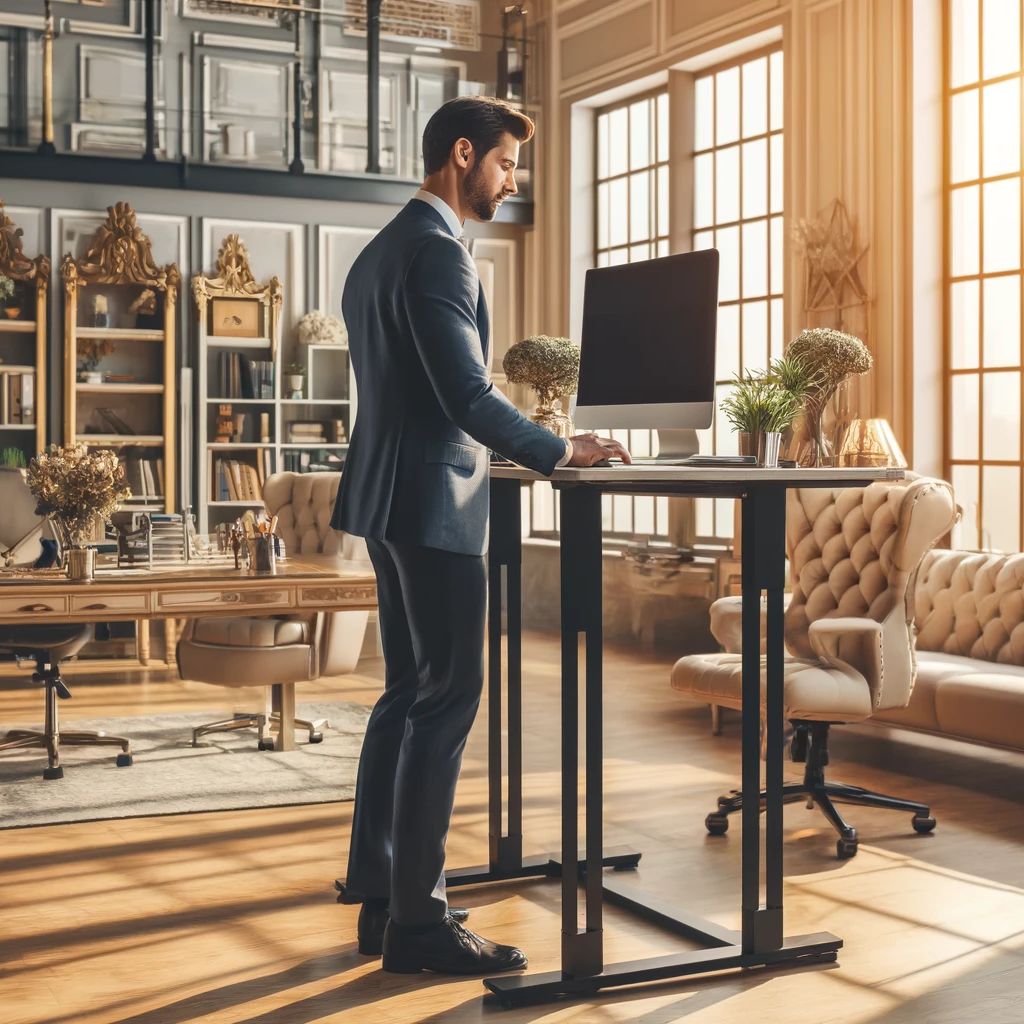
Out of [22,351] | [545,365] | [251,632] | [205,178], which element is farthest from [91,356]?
[545,365]

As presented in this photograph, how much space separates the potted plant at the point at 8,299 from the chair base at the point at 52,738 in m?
3.82

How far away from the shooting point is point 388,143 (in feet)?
31.6

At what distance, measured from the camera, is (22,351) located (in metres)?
9.03

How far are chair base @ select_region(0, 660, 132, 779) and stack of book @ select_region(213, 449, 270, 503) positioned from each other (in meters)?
3.78

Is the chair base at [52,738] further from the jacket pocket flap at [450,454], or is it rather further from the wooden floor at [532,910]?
the jacket pocket flap at [450,454]

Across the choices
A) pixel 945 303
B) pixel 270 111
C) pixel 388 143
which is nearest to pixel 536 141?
pixel 388 143

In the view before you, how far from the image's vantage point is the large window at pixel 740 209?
841 centimetres

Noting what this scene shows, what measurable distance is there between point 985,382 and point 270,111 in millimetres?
4948

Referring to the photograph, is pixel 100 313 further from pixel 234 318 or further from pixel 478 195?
pixel 478 195

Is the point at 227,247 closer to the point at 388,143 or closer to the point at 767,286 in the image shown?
the point at 388,143

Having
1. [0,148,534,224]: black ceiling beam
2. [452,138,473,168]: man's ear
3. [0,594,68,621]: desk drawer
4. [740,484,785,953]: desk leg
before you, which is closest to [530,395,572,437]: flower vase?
[740,484,785,953]: desk leg

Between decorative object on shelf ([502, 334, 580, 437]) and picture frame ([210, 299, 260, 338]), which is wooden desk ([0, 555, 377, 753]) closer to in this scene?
decorative object on shelf ([502, 334, 580, 437])

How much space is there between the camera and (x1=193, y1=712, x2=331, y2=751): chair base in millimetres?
5746

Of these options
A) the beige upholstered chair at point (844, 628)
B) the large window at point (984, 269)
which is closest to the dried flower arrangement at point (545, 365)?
the beige upholstered chair at point (844, 628)
